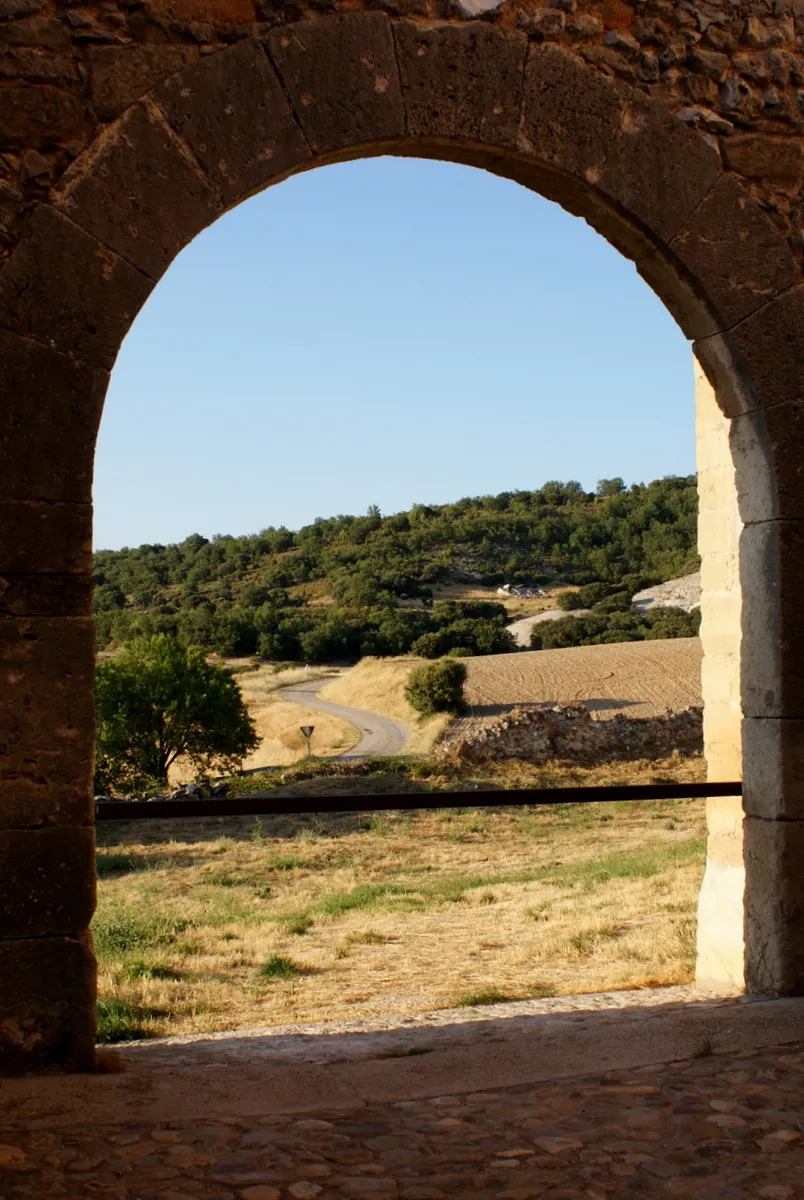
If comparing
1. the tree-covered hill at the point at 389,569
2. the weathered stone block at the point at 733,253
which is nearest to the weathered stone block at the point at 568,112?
the weathered stone block at the point at 733,253

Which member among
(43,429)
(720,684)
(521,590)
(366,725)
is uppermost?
(521,590)

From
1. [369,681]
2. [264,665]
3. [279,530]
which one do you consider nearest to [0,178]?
[369,681]

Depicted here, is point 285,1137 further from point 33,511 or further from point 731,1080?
point 33,511

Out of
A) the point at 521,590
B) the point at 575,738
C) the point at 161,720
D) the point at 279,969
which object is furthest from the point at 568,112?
the point at 521,590

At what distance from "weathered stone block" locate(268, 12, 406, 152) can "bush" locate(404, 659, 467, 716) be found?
2614cm

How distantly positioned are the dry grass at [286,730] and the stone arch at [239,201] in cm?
2414

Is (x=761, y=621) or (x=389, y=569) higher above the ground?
(x=389, y=569)

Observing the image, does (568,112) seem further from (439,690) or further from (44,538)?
(439,690)

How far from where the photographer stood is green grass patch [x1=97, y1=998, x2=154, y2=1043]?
5.90 metres

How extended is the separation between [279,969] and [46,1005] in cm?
500

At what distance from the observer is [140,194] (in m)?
3.63

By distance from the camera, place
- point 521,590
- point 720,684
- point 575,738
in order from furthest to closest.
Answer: point 521,590, point 575,738, point 720,684

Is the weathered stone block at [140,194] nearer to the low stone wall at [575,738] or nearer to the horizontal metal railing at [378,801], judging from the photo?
the horizontal metal railing at [378,801]

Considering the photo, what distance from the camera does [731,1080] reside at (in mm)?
3412
